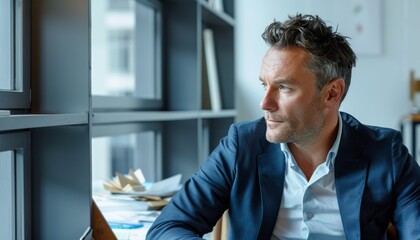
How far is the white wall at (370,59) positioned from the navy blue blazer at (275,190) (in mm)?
2334

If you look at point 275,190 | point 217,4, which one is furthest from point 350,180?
point 217,4

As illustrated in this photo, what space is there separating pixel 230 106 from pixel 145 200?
176 centimetres

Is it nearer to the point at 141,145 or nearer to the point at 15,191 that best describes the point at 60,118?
A: the point at 15,191

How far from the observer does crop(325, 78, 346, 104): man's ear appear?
65.8 inches

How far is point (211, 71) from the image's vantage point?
348cm

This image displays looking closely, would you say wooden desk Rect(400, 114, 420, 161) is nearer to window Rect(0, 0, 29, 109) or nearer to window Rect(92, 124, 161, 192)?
window Rect(92, 124, 161, 192)

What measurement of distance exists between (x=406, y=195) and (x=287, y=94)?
43cm

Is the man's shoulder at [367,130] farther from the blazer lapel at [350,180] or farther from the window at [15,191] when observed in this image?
the window at [15,191]

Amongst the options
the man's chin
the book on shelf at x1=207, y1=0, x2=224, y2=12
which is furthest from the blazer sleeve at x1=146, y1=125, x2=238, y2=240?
the book on shelf at x1=207, y1=0, x2=224, y2=12

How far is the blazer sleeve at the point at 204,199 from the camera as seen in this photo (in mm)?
1531

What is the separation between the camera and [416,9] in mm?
4031

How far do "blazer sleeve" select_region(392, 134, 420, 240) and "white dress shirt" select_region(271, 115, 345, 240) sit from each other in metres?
0.16

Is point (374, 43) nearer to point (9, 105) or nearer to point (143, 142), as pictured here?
point (143, 142)

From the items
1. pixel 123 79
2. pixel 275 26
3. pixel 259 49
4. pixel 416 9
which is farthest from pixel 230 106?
pixel 123 79
